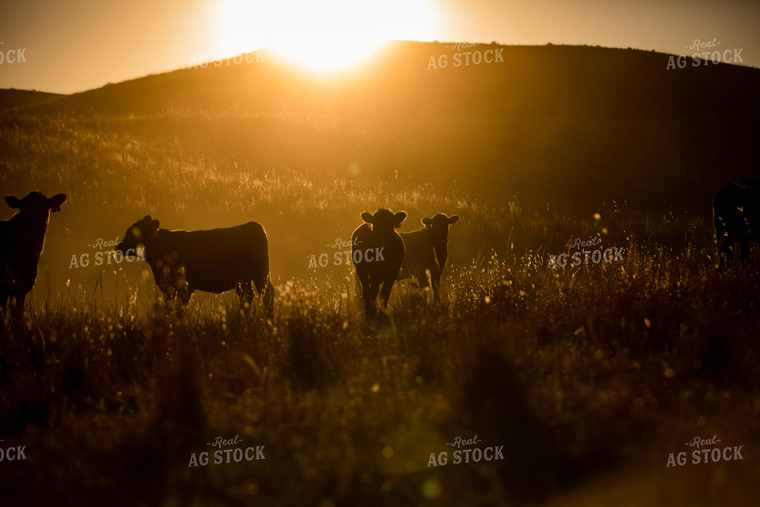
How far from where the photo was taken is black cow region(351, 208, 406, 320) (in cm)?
900

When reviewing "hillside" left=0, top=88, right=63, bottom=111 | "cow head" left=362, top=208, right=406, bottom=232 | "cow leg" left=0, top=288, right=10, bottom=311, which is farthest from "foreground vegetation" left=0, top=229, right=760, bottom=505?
"hillside" left=0, top=88, right=63, bottom=111

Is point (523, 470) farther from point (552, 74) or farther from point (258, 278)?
point (552, 74)

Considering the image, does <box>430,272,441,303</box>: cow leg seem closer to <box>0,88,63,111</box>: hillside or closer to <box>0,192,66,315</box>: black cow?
<box>0,192,66,315</box>: black cow

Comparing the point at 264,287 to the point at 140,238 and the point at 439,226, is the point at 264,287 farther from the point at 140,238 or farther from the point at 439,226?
the point at 439,226

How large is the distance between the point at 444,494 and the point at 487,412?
937 mm

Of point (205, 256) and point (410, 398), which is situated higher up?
point (205, 256)

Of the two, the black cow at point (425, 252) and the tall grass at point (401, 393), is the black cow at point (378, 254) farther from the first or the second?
the black cow at point (425, 252)

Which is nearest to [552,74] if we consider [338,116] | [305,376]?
[338,116]

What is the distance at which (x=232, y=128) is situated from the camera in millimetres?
35375

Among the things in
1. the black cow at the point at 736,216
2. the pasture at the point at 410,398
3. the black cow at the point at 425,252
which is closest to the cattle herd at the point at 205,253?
the black cow at the point at 425,252

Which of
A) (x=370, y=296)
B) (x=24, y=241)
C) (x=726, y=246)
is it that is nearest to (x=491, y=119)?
(x=726, y=246)

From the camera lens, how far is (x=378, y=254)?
9094 mm

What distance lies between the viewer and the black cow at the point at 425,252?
Answer: 10688 mm

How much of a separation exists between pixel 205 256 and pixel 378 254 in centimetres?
259
